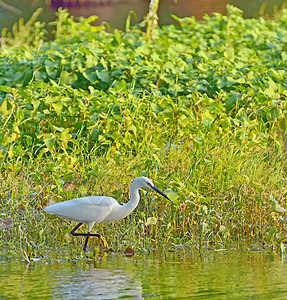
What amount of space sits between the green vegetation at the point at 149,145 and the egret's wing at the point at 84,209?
32 centimetres

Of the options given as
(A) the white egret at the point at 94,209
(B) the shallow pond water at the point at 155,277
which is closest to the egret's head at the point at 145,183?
(A) the white egret at the point at 94,209

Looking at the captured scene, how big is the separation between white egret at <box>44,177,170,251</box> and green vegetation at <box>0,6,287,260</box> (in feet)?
0.80

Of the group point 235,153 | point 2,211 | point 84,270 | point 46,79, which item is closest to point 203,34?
point 46,79

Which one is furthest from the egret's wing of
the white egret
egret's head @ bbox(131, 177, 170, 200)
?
egret's head @ bbox(131, 177, 170, 200)

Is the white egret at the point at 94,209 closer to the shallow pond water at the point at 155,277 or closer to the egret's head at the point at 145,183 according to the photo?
the egret's head at the point at 145,183

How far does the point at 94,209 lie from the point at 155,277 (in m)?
0.97

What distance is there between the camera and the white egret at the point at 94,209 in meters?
6.07

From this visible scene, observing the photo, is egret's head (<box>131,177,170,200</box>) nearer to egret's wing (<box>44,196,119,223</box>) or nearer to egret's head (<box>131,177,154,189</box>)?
egret's head (<box>131,177,154,189</box>)

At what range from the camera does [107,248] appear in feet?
20.9

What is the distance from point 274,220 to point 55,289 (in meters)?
2.34

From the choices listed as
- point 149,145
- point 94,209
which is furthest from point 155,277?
point 149,145

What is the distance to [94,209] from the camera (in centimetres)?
610

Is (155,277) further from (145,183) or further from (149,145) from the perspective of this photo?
(149,145)

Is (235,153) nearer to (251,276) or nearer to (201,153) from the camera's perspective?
(201,153)
